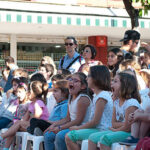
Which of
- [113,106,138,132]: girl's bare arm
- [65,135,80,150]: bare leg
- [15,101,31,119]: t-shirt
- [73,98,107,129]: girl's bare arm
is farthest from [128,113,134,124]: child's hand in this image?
[15,101,31,119]: t-shirt

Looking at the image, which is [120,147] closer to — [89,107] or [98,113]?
[98,113]

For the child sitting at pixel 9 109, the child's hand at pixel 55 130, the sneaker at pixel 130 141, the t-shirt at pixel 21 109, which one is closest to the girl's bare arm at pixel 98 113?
the child's hand at pixel 55 130

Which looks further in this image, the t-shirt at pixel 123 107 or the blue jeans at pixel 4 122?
the blue jeans at pixel 4 122

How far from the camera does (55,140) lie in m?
5.73

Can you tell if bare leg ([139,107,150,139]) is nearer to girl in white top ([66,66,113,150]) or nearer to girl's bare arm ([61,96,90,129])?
girl in white top ([66,66,113,150])

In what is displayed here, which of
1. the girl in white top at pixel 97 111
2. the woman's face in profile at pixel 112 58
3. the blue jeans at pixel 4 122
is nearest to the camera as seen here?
the girl in white top at pixel 97 111

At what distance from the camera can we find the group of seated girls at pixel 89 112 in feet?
15.9

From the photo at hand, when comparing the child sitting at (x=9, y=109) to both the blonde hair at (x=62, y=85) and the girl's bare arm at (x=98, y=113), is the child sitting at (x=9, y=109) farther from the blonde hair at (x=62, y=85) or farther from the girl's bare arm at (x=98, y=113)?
the girl's bare arm at (x=98, y=113)

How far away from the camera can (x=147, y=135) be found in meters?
4.46

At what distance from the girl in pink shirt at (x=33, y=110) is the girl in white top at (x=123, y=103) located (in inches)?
75.2

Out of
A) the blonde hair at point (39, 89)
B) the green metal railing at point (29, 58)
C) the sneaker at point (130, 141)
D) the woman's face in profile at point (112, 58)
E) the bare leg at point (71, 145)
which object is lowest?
the bare leg at point (71, 145)

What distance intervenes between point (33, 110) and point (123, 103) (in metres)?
2.25

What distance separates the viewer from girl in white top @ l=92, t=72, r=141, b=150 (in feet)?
16.0

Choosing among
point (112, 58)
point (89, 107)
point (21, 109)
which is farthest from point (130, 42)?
point (21, 109)
